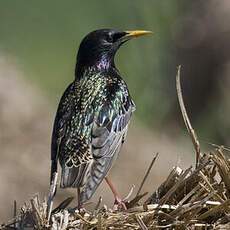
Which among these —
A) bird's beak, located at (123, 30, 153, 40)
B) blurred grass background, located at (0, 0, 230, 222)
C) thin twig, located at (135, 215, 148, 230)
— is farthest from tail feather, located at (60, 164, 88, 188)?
blurred grass background, located at (0, 0, 230, 222)

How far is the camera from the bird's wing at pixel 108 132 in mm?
6266

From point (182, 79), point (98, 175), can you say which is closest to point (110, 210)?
point (98, 175)

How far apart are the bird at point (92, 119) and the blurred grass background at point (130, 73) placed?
418 centimetres

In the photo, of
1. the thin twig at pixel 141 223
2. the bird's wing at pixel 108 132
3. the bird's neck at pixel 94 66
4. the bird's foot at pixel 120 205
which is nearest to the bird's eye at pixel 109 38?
the bird's neck at pixel 94 66

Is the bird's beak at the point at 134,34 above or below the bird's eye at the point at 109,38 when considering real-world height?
below

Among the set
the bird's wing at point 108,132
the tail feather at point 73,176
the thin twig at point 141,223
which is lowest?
the thin twig at point 141,223

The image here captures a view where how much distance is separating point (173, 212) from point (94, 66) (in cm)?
245

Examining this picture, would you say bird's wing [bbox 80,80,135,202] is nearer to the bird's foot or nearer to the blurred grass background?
the bird's foot

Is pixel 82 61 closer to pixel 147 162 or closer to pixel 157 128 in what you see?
pixel 147 162

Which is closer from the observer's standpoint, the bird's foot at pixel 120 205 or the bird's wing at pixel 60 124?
the bird's foot at pixel 120 205

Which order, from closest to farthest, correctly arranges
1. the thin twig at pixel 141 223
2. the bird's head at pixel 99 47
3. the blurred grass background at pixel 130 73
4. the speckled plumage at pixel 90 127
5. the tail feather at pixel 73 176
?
the thin twig at pixel 141 223 → the tail feather at pixel 73 176 → the speckled plumage at pixel 90 127 → the bird's head at pixel 99 47 → the blurred grass background at pixel 130 73

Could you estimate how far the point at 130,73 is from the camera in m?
14.4

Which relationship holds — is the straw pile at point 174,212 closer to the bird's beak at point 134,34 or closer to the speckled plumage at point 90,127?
the speckled plumage at point 90,127

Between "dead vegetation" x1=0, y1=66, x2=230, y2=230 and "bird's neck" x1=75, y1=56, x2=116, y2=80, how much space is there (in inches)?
85.3
